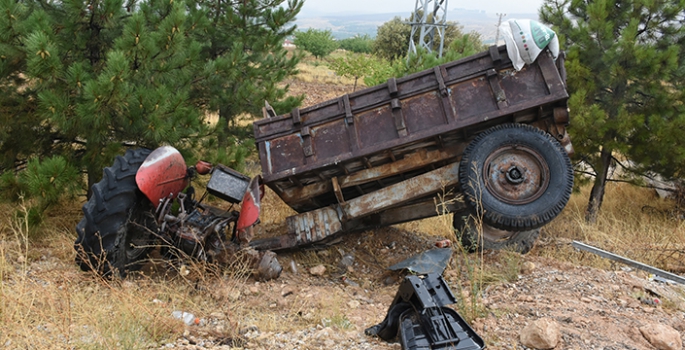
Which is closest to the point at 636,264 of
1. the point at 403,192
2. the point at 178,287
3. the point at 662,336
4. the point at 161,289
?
the point at 662,336

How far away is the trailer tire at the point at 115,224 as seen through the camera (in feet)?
16.2

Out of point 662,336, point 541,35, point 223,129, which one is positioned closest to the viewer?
point 662,336

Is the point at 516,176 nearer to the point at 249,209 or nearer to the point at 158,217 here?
the point at 249,209

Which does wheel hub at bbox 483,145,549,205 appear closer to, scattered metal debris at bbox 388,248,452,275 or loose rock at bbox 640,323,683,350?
scattered metal debris at bbox 388,248,452,275

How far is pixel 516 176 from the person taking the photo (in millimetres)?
5309

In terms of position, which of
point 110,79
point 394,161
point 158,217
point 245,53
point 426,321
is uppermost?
point 245,53

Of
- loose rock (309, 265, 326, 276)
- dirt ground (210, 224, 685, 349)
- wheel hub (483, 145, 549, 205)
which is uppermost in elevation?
wheel hub (483, 145, 549, 205)

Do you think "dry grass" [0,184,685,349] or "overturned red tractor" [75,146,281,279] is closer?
"dry grass" [0,184,685,349]

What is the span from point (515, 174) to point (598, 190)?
4883 millimetres

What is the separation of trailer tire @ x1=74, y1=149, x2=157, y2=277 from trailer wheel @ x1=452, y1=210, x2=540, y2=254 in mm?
3366

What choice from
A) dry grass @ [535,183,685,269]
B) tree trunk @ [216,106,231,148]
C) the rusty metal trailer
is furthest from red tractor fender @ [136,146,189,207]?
dry grass @ [535,183,685,269]

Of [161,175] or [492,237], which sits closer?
[161,175]

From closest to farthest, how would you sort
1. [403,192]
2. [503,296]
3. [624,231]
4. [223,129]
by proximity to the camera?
[503,296], [403,192], [223,129], [624,231]

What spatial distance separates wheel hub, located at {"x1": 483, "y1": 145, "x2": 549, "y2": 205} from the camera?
17.4 feet
